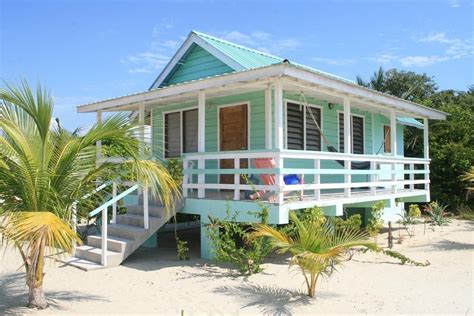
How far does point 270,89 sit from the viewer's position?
9.63m

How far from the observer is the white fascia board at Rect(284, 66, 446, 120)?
8164 millimetres

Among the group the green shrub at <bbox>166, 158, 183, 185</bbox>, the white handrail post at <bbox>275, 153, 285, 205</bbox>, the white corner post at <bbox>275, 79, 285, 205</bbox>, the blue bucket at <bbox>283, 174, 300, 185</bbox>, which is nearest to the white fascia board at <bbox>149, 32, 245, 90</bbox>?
the green shrub at <bbox>166, 158, 183, 185</bbox>

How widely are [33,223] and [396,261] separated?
24.4ft

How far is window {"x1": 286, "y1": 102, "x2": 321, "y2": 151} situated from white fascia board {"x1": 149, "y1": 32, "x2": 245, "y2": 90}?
1725mm

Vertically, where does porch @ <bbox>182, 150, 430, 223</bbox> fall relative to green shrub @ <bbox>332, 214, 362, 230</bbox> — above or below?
above

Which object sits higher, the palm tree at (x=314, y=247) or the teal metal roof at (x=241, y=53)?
the teal metal roof at (x=241, y=53)

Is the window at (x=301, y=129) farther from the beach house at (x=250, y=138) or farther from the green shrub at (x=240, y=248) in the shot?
the green shrub at (x=240, y=248)

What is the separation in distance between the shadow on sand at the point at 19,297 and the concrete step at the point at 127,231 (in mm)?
2107

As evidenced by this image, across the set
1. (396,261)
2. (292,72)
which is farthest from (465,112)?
(292,72)

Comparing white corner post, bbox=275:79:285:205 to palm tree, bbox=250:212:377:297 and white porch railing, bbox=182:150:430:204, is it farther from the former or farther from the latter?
palm tree, bbox=250:212:377:297

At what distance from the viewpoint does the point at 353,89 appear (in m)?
9.86

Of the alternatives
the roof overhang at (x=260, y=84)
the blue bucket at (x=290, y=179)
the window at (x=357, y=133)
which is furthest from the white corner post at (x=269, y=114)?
the window at (x=357, y=133)

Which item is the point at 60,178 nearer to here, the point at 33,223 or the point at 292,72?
the point at 33,223

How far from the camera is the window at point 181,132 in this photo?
40.0ft
